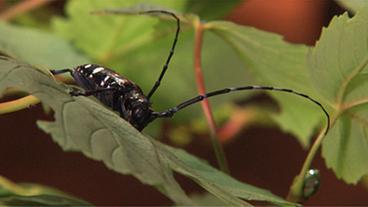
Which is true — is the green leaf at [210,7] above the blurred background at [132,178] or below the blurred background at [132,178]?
above

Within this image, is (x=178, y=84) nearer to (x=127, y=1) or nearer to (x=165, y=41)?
(x=165, y=41)

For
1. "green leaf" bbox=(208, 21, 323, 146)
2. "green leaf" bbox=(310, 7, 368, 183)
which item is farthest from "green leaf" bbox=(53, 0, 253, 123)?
"green leaf" bbox=(310, 7, 368, 183)

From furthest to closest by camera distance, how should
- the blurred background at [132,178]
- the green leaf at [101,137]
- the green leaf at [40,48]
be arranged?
1. the blurred background at [132,178]
2. the green leaf at [40,48]
3. the green leaf at [101,137]

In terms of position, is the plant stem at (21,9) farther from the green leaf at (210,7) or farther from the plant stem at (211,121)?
the plant stem at (211,121)

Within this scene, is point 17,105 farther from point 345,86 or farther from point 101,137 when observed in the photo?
point 345,86

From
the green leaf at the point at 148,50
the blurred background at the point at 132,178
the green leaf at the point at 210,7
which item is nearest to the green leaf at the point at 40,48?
the green leaf at the point at 148,50

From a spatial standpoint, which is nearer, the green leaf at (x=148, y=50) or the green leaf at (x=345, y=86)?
the green leaf at (x=345, y=86)

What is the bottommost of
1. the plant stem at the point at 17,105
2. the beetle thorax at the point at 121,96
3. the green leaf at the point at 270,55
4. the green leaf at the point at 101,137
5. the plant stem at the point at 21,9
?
the green leaf at the point at 101,137

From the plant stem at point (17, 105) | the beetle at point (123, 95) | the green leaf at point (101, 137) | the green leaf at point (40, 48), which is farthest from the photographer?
the green leaf at point (40, 48)
